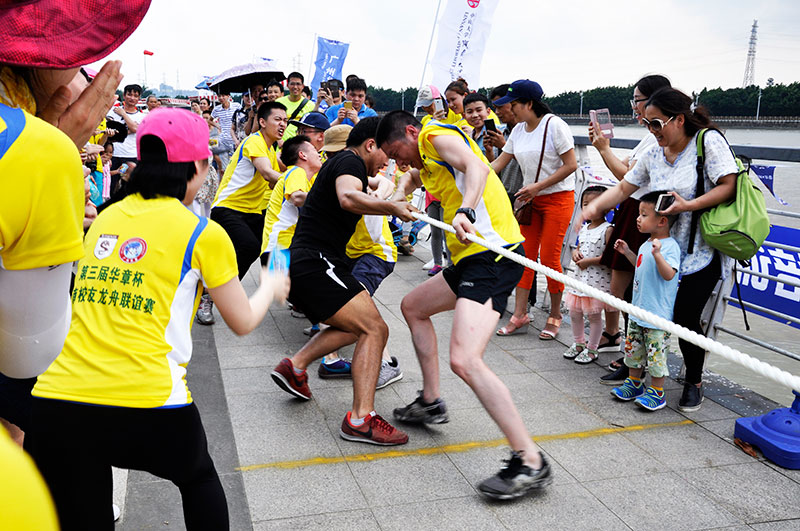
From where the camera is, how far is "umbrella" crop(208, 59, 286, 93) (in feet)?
34.4

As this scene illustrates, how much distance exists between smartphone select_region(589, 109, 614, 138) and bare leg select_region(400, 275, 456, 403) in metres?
1.87

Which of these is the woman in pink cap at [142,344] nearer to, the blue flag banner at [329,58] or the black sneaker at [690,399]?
the black sneaker at [690,399]

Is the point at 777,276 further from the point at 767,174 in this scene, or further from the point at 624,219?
the point at 624,219

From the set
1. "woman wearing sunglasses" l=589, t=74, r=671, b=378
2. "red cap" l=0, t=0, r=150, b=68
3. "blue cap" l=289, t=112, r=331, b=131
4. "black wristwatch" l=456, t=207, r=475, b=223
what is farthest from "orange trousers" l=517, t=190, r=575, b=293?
"red cap" l=0, t=0, r=150, b=68

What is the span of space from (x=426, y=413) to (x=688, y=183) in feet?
6.86

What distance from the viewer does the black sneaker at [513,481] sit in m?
3.09

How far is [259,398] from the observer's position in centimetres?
434

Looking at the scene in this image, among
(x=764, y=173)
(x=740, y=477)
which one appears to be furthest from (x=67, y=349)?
(x=764, y=173)

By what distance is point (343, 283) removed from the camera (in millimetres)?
4020

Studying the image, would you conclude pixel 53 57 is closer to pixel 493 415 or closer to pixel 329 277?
pixel 493 415

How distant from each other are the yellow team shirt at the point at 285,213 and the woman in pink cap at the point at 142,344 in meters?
2.86

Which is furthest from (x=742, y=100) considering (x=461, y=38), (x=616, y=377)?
(x=616, y=377)

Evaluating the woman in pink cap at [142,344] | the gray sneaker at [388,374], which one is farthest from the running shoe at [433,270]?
the woman in pink cap at [142,344]

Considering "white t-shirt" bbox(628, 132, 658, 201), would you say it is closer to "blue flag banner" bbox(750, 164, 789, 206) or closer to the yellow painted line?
"blue flag banner" bbox(750, 164, 789, 206)
